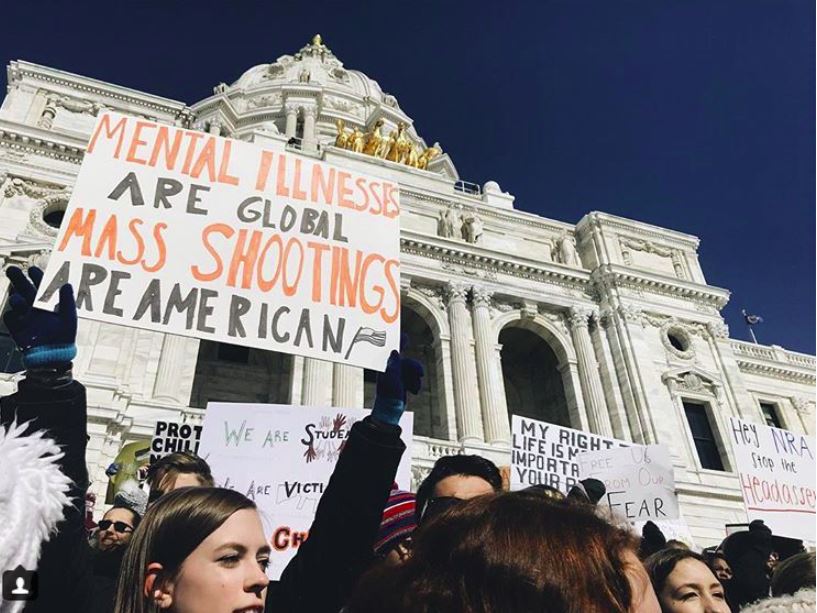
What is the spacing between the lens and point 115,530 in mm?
3883

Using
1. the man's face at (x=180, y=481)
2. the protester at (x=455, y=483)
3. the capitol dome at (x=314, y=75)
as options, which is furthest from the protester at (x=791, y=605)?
the capitol dome at (x=314, y=75)

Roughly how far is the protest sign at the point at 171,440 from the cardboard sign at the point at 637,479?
6.91 m

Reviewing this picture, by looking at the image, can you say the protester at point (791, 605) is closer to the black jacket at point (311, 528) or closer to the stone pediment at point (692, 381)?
the black jacket at point (311, 528)

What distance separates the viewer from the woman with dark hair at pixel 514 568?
1.38m

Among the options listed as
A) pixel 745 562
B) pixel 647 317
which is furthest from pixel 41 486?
pixel 647 317

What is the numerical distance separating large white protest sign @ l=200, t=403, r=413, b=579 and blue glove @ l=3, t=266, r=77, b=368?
4663 millimetres

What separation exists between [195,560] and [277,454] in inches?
210

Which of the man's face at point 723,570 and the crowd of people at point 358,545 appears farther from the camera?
the man's face at point 723,570

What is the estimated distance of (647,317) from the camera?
23.0 m

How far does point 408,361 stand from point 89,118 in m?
21.8

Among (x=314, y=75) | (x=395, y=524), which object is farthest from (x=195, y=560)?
(x=314, y=75)

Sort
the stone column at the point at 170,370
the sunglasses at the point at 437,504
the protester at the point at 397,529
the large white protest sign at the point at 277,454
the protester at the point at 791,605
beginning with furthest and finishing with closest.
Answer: the stone column at the point at 170,370, the large white protest sign at the point at 277,454, the sunglasses at the point at 437,504, the protester at the point at 397,529, the protester at the point at 791,605

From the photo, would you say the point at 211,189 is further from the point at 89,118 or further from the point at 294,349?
the point at 89,118

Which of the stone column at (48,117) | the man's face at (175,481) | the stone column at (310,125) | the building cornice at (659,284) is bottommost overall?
the man's face at (175,481)
